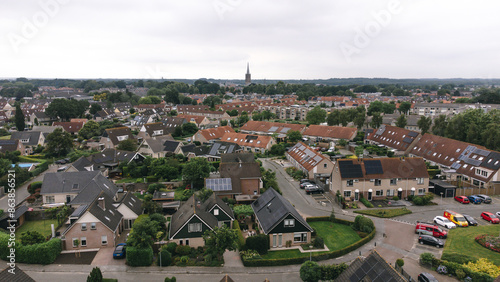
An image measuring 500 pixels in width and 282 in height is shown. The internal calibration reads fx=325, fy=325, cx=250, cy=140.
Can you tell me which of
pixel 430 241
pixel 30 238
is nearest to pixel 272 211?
pixel 430 241

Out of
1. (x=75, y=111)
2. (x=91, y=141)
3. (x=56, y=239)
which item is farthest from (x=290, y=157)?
(x=75, y=111)

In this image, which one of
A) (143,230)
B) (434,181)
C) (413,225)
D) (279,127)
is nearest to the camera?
(143,230)

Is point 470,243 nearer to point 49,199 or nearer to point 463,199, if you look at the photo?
point 463,199

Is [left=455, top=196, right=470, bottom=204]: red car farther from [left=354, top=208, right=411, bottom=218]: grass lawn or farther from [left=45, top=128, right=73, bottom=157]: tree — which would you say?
[left=45, top=128, right=73, bottom=157]: tree

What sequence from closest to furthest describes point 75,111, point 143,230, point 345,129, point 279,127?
point 143,230 → point 345,129 → point 279,127 → point 75,111

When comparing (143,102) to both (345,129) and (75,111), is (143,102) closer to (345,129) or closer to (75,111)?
(75,111)

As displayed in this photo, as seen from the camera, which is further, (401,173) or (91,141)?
(91,141)
